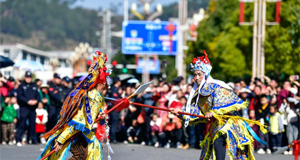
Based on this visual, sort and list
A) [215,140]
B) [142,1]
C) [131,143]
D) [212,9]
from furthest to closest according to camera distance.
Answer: [212,9] < [142,1] < [131,143] < [215,140]

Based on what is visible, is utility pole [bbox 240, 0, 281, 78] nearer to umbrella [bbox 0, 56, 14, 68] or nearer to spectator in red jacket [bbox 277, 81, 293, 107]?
spectator in red jacket [bbox 277, 81, 293, 107]

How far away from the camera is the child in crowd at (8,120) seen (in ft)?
Answer: 55.4

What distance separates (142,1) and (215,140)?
3246cm

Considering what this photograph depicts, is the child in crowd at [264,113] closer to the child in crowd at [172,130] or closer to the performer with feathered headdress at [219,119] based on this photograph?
the child in crowd at [172,130]

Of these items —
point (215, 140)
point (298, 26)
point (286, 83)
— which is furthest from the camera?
point (298, 26)

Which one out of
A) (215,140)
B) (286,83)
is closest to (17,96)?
(286,83)

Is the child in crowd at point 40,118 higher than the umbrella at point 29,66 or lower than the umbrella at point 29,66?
lower

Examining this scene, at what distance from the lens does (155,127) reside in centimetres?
1711

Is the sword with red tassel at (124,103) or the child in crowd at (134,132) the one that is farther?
the child in crowd at (134,132)

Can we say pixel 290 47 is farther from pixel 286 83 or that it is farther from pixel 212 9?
pixel 212 9

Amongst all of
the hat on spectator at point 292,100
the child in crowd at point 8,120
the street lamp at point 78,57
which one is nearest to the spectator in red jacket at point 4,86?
the child in crowd at point 8,120

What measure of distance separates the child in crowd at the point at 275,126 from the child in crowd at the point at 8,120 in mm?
6631

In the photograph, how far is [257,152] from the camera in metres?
15.4

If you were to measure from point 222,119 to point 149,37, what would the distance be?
27785mm
